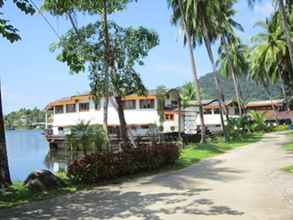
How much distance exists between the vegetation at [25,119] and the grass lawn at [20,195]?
131313 millimetres

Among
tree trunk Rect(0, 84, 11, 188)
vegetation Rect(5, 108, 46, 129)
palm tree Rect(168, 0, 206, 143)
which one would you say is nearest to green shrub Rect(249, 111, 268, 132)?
palm tree Rect(168, 0, 206, 143)

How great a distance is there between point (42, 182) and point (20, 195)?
0.95 metres

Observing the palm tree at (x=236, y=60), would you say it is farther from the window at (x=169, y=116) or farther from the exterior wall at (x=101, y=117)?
the exterior wall at (x=101, y=117)

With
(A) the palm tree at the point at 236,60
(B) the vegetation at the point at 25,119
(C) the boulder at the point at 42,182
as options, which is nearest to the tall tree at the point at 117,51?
(C) the boulder at the point at 42,182

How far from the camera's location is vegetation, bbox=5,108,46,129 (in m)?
141

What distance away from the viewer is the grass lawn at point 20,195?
9.95 meters

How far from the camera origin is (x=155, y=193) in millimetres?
10539

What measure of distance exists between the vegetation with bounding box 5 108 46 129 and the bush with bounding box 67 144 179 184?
12828cm

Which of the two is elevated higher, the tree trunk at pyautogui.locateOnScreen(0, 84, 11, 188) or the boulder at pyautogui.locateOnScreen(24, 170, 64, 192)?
the tree trunk at pyautogui.locateOnScreen(0, 84, 11, 188)

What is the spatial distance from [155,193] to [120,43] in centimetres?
Result: 872

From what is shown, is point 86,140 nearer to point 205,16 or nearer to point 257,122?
point 205,16

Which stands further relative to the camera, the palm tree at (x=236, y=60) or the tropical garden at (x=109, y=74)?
the palm tree at (x=236, y=60)

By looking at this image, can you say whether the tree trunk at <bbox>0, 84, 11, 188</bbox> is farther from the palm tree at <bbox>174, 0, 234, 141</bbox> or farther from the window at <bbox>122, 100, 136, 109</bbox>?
the window at <bbox>122, 100, 136, 109</bbox>

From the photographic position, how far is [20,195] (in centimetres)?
1051
